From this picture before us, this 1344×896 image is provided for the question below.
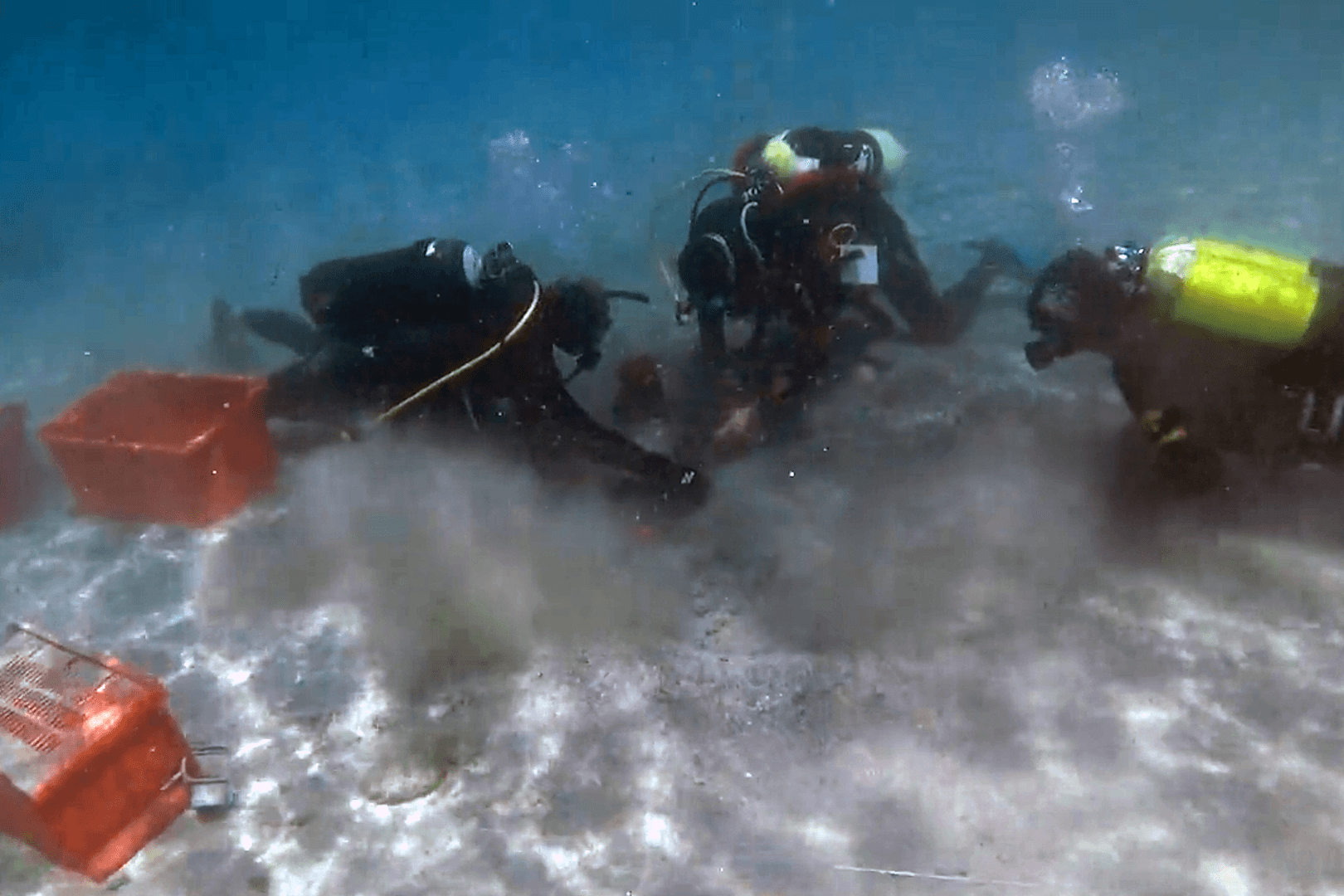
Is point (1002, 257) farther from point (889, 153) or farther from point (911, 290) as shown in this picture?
point (889, 153)

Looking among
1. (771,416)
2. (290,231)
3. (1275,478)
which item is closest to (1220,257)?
(1275,478)

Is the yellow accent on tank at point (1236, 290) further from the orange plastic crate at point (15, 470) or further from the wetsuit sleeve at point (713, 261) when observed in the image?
the orange plastic crate at point (15, 470)

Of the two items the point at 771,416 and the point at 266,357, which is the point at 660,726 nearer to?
the point at 771,416

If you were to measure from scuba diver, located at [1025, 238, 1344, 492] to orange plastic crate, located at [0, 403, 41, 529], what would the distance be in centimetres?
893

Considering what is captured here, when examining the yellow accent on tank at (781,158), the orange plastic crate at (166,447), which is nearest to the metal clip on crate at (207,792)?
the orange plastic crate at (166,447)

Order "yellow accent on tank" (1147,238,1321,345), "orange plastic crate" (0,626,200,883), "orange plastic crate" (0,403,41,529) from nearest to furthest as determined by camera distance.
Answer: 1. "orange plastic crate" (0,626,200,883)
2. "yellow accent on tank" (1147,238,1321,345)
3. "orange plastic crate" (0,403,41,529)

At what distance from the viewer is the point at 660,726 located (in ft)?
16.6

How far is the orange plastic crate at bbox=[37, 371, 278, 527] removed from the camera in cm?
707

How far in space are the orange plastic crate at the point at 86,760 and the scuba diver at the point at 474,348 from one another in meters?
2.52

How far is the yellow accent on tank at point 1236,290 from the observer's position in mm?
5520

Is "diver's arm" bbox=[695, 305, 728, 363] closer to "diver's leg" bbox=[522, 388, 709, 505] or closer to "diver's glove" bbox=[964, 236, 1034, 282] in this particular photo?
"diver's leg" bbox=[522, 388, 709, 505]

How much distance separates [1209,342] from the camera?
611 cm

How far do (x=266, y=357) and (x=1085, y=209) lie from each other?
1340cm

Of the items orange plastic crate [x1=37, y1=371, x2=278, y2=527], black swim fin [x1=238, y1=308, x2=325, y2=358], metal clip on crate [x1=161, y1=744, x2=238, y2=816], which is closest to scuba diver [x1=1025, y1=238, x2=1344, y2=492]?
metal clip on crate [x1=161, y1=744, x2=238, y2=816]
